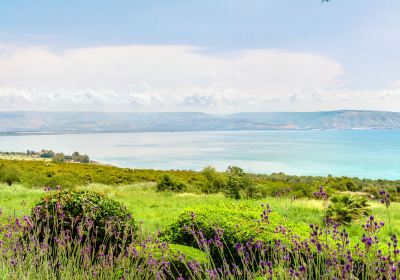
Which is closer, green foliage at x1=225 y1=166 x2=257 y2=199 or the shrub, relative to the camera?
the shrub

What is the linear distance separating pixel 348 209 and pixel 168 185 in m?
12.4

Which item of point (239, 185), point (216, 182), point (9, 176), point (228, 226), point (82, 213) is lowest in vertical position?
point (216, 182)

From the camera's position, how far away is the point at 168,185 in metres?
21.9

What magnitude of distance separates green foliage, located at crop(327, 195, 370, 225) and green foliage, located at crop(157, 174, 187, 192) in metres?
11.6

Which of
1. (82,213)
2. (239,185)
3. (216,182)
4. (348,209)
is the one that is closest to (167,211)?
(239,185)

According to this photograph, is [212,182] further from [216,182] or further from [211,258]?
[211,258]

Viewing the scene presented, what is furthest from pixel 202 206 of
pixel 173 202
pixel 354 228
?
pixel 173 202

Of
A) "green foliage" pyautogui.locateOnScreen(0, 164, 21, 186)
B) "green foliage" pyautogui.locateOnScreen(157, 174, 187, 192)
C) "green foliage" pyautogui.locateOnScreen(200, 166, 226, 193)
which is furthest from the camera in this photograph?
"green foliage" pyautogui.locateOnScreen(200, 166, 226, 193)

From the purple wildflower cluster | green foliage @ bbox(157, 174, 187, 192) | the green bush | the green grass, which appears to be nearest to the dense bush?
green foliage @ bbox(157, 174, 187, 192)

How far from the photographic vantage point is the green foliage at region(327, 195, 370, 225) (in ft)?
35.0

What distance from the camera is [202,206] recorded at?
23.1 ft

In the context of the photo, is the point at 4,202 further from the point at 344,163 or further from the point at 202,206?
the point at 344,163

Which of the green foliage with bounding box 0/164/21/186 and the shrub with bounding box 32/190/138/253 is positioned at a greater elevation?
the shrub with bounding box 32/190/138/253

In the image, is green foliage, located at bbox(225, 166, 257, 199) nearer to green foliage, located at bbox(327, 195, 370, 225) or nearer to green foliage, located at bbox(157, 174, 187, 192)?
green foliage, located at bbox(157, 174, 187, 192)
